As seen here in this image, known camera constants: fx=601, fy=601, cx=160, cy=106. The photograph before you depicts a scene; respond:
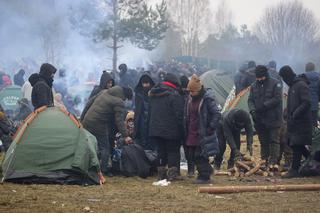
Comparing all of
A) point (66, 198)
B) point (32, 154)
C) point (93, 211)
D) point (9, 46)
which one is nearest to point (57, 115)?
Result: point (32, 154)

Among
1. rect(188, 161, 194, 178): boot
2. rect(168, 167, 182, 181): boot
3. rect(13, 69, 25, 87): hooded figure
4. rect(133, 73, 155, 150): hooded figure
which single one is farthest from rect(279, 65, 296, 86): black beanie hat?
rect(13, 69, 25, 87): hooded figure

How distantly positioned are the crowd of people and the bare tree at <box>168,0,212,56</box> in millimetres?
54193

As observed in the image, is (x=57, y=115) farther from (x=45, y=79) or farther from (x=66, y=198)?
(x=66, y=198)

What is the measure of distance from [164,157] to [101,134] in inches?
48.3

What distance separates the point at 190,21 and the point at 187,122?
57901 mm

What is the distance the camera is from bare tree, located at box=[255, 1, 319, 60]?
49.0 meters

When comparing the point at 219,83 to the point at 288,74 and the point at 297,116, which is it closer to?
the point at 288,74

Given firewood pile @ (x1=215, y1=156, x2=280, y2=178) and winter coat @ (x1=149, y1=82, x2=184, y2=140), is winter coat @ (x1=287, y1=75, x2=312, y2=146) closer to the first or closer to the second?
firewood pile @ (x1=215, y1=156, x2=280, y2=178)

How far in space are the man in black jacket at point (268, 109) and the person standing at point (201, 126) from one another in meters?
1.71

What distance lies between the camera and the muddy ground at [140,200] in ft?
24.7

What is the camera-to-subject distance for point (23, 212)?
281 inches

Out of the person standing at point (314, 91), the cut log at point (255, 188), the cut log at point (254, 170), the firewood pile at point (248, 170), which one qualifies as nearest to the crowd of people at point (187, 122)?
the firewood pile at point (248, 170)

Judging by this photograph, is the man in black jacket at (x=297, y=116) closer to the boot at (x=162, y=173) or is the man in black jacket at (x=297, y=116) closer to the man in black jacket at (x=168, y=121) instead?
the man in black jacket at (x=168, y=121)

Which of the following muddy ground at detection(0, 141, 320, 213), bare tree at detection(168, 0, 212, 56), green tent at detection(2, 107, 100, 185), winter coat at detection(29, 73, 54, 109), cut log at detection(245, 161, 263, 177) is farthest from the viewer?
bare tree at detection(168, 0, 212, 56)
